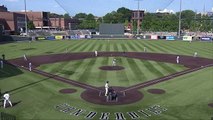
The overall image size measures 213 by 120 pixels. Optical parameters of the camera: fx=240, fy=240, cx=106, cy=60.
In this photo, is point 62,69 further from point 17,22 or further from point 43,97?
point 17,22

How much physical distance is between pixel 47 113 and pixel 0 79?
1603cm

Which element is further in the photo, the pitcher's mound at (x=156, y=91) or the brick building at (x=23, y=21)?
the brick building at (x=23, y=21)

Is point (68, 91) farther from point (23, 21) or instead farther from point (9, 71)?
point (23, 21)

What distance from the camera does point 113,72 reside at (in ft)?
129

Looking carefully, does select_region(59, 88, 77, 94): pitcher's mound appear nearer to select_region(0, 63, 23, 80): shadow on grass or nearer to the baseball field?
the baseball field

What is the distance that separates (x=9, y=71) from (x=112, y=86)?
64.9ft

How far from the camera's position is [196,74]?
37.5m

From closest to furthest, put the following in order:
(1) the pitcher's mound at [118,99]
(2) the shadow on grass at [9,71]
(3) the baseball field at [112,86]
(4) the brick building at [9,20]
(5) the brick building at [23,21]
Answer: (3) the baseball field at [112,86], (1) the pitcher's mound at [118,99], (2) the shadow on grass at [9,71], (4) the brick building at [9,20], (5) the brick building at [23,21]

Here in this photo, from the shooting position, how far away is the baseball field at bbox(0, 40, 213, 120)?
22906 millimetres

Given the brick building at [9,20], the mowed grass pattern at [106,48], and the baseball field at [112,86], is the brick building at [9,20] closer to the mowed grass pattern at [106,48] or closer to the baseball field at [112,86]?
the mowed grass pattern at [106,48]

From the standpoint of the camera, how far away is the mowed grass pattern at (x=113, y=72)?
34475 millimetres

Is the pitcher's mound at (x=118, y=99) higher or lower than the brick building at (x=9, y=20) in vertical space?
lower

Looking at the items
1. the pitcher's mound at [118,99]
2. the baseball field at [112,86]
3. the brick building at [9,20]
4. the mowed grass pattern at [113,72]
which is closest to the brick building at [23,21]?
the brick building at [9,20]

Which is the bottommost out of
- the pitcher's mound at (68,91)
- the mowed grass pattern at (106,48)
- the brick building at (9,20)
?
the pitcher's mound at (68,91)
